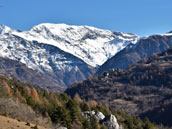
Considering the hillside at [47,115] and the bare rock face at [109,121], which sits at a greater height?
the hillside at [47,115]

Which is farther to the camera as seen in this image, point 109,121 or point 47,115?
point 109,121

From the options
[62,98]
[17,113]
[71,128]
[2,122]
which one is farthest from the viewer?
[62,98]

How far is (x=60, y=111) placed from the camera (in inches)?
4345

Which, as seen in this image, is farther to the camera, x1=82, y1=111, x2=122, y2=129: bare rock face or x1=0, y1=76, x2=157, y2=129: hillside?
x1=82, y1=111, x2=122, y2=129: bare rock face

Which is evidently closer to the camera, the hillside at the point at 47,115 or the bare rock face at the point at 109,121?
the hillside at the point at 47,115

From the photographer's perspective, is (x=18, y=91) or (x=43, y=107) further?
(x=18, y=91)

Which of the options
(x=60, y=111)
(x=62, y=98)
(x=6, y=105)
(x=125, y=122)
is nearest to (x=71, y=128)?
(x=60, y=111)

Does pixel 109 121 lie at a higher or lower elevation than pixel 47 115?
lower

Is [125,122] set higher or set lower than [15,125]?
lower

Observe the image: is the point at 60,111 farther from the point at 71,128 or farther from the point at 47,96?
the point at 47,96

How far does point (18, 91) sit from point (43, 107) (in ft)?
82.0

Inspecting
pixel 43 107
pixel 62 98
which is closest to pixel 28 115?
pixel 43 107

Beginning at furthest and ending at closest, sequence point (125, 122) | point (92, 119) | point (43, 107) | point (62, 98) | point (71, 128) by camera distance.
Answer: point (62, 98) < point (125, 122) < point (92, 119) < point (43, 107) < point (71, 128)

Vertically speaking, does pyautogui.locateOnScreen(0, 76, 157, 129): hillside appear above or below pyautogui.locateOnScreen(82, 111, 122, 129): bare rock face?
above
